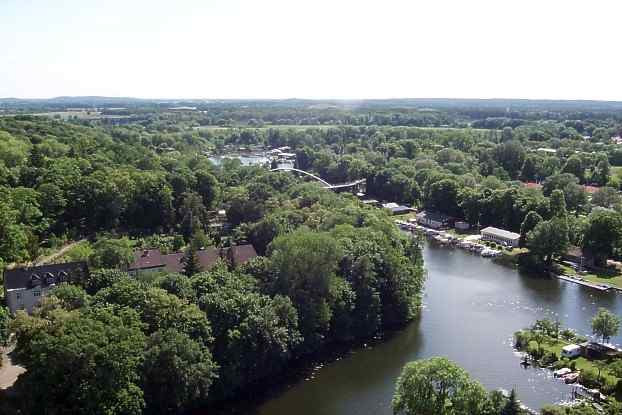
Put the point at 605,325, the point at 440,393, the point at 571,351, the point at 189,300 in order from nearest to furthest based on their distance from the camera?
the point at 440,393, the point at 189,300, the point at 571,351, the point at 605,325

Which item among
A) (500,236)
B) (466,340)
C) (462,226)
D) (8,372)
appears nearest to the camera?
(8,372)

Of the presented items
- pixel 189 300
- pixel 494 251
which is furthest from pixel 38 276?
pixel 494 251

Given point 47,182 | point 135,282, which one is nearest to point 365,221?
point 135,282

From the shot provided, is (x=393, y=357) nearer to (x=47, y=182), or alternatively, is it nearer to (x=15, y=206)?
(x=15, y=206)

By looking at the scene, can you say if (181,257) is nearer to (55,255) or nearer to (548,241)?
(55,255)

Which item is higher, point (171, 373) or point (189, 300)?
point (189, 300)

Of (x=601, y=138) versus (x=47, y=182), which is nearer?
(x=47, y=182)

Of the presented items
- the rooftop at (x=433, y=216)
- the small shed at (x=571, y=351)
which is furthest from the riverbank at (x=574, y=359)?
the rooftop at (x=433, y=216)

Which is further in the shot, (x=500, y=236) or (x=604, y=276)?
(x=500, y=236)
